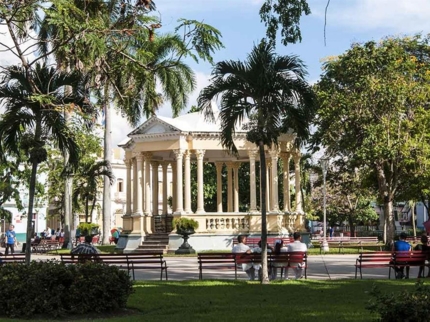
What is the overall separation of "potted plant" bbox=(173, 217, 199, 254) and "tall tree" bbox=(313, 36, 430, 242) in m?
8.04

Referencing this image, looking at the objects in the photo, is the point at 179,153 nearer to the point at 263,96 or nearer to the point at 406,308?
the point at 263,96

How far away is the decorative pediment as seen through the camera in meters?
A: 35.4

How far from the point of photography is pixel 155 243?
35.9 m

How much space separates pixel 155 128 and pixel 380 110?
11327 mm

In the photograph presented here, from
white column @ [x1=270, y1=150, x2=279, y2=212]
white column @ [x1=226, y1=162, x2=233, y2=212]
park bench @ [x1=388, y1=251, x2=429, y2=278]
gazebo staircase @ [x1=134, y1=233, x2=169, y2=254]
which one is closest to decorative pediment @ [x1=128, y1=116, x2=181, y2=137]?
white column @ [x1=270, y1=150, x2=279, y2=212]

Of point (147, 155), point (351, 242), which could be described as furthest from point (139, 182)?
point (351, 242)

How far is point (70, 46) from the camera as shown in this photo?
15.3 meters

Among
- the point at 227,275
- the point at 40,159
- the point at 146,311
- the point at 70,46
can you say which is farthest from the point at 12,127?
the point at 227,275

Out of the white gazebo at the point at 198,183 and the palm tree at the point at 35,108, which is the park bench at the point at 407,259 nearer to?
the palm tree at the point at 35,108

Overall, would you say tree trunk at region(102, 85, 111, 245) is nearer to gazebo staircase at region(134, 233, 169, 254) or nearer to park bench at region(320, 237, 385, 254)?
gazebo staircase at region(134, 233, 169, 254)

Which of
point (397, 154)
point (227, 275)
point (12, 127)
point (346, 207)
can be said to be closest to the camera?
point (12, 127)

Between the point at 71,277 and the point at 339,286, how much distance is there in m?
6.97

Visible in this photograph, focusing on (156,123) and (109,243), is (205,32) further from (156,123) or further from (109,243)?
(109,243)

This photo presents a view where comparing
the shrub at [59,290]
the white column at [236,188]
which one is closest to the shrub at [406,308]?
the shrub at [59,290]
